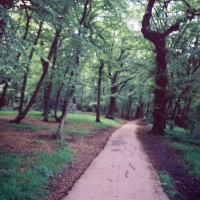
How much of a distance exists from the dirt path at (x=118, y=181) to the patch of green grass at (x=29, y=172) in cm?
83

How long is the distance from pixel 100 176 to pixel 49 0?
6046 mm

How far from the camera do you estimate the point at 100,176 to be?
6.33m

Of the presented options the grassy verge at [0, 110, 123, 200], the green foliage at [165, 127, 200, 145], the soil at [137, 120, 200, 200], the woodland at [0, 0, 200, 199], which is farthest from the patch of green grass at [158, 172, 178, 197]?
the green foliage at [165, 127, 200, 145]

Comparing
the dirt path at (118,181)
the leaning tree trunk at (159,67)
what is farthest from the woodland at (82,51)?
the dirt path at (118,181)

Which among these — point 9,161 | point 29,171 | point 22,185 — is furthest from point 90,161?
point 22,185

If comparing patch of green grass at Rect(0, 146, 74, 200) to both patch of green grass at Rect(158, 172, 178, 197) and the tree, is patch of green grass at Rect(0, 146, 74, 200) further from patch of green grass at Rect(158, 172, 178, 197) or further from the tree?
the tree

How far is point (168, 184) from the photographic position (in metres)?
5.84

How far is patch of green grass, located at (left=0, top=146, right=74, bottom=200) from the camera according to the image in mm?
4425

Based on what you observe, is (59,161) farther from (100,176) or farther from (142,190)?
(142,190)

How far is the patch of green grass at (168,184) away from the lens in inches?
211

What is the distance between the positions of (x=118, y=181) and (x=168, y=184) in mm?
1554

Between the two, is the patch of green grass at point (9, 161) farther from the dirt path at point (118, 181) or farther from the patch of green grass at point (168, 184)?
the patch of green grass at point (168, 184)

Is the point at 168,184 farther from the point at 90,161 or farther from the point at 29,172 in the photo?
the point at 29,172

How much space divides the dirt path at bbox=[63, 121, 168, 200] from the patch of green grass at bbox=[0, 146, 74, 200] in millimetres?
832
